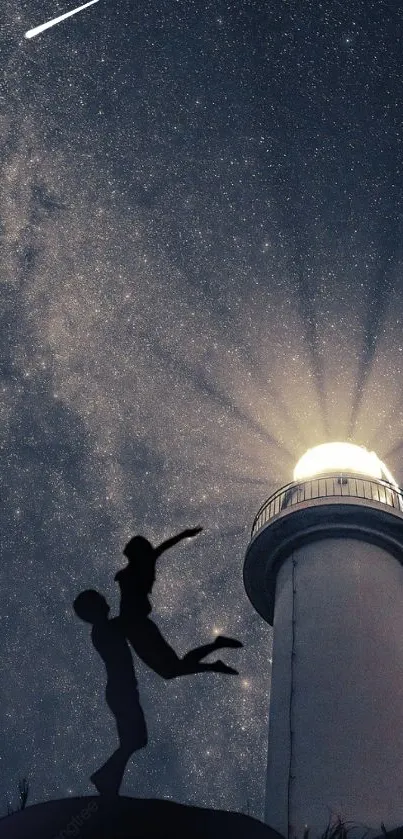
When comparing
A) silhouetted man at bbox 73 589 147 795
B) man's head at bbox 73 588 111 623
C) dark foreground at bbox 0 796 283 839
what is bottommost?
dark foreground at bbox 0 796 283 839

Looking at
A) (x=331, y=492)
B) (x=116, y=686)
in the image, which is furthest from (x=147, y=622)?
(x=331, y=492)

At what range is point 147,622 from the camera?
6.85 metres

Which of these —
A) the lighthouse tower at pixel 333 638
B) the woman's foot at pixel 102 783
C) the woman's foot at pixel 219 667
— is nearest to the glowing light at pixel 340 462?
the lighthouse tower at pixel 333 638

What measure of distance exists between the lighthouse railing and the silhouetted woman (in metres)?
6.24

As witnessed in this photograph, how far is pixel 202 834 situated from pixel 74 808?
3.64ft

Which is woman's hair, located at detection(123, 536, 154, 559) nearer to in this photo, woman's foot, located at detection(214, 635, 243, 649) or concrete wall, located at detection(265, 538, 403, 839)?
woman's foot, located at detection(214, 635, 243, 649)

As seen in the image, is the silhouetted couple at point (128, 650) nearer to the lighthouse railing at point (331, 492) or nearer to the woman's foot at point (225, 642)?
the woman's foot at point (225, 642)

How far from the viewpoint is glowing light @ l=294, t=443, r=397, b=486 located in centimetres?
1383

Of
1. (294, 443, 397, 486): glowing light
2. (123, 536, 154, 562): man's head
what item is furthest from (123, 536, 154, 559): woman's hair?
(294, 443, 397, 486): glowing light

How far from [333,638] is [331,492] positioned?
2520mm

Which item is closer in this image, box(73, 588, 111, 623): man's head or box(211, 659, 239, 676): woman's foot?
box(211, 659, 239, 676): woman's foot

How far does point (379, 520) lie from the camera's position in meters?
12.5

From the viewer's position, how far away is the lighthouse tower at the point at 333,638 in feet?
32.0

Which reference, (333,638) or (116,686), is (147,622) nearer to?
(116,686)
